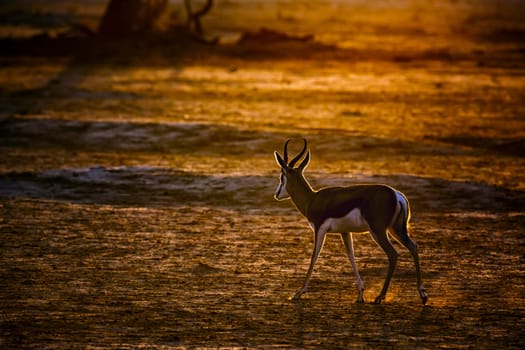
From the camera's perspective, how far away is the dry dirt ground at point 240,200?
10.3 m

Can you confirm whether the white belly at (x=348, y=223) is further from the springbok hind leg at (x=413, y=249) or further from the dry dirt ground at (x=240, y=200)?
the dry dirt ground at (x=240, y=200)

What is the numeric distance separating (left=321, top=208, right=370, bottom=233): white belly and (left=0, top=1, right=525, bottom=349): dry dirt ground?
0.72 meters

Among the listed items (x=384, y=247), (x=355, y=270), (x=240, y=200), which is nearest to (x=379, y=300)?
(x=355, y=270)

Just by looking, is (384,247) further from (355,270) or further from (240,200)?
(240,200)

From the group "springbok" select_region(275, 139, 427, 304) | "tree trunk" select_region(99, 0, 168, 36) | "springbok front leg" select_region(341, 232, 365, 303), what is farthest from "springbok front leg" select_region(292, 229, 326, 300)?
"tree trunk" select_region(99, 0, 168, 36)

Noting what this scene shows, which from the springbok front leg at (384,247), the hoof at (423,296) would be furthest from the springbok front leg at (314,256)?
the hoof at (423,296)

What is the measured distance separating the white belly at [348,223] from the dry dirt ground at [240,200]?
0.72 meters

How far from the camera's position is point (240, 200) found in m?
16.6

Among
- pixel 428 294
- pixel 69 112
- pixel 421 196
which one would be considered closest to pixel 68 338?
pixel 428 294

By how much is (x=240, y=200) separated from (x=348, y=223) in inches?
228

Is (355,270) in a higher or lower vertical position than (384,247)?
lower

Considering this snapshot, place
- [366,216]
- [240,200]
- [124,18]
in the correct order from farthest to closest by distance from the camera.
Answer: [124,18] → [240,200] → [366,216]

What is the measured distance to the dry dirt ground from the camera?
10258 millimetres

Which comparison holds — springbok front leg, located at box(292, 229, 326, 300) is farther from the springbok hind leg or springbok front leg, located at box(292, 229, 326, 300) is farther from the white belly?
the springbok hind leg
